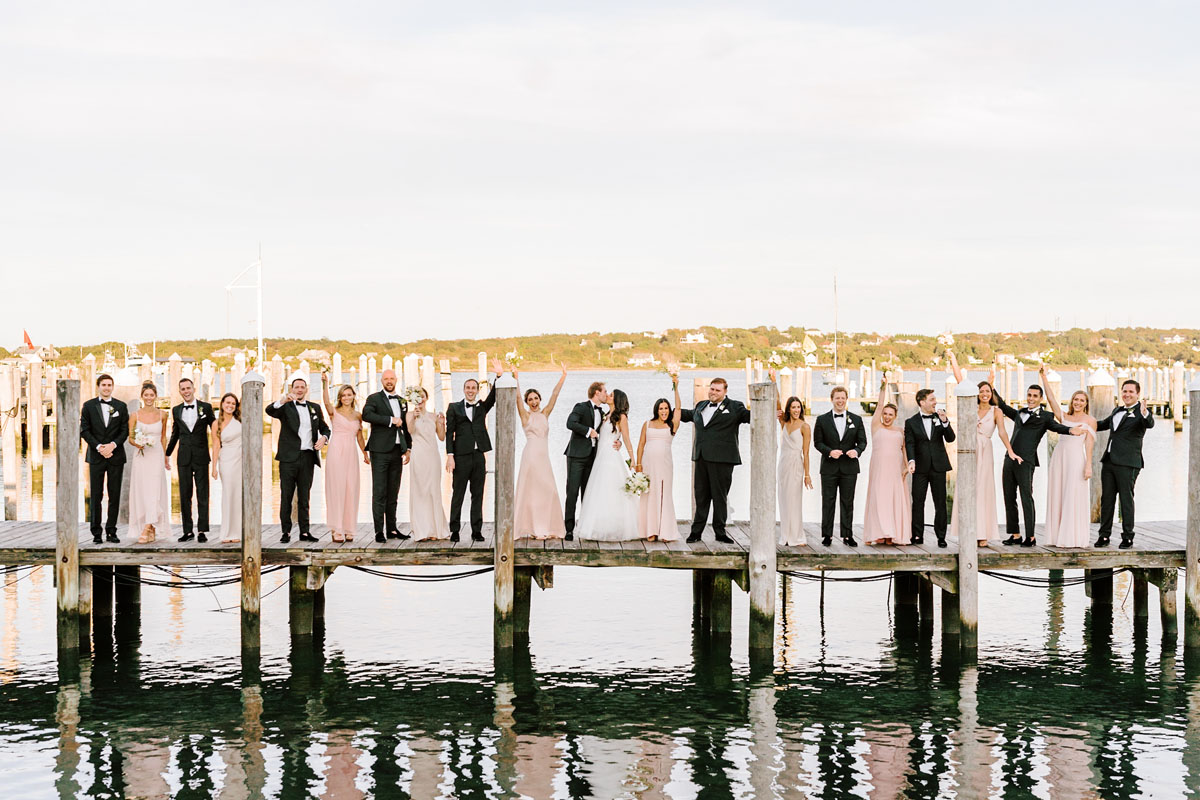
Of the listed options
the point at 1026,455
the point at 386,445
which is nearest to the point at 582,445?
the point at 386,445

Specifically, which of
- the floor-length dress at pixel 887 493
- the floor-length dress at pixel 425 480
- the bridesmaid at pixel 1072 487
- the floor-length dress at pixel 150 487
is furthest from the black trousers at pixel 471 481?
the bridesmaid at pixel 1072 487

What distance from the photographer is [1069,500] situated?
46.6 feet

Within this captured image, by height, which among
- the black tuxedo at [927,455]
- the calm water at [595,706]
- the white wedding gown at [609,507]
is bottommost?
the calm water at [595,706]

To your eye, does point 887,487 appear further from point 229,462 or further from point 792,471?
point 229,462

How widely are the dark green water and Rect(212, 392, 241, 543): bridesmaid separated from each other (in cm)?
149

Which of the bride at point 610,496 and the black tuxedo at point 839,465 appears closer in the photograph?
the black tuxedo at point 839,465

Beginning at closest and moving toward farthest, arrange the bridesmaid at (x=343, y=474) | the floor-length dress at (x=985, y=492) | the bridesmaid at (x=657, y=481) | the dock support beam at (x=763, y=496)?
the dock support beam at (x=763, y=496) < the bridesmaid at (x=343, y=474) < the floor-length dress at (x=985, y=492) < the bridesmaid at (x=657, y=481)

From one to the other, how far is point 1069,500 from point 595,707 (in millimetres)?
5623

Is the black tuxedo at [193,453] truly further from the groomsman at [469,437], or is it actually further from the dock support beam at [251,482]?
the groomsman at [469,437]

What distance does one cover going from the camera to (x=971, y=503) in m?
13.8

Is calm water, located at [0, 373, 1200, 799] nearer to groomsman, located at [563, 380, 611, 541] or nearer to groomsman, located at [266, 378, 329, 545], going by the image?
groomsman, located at [266, 378, 329, 545]

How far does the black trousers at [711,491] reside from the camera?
1439cm

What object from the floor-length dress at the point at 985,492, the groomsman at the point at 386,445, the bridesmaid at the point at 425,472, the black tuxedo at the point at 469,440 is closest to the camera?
the groomsman at the point at 386,445

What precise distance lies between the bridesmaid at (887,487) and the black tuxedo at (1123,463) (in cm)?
217
